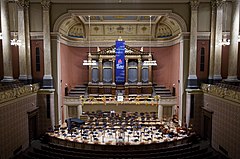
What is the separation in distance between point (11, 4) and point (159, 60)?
11515mm

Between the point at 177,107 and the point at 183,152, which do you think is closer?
the point at 183,152

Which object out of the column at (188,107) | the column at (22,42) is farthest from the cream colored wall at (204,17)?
the column at (22,42)

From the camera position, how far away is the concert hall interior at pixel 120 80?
36.6 feet

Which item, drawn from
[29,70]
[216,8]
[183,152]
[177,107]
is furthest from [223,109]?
[29,70]

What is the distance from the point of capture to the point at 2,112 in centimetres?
957

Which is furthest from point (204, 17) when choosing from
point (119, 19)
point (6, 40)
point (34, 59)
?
point (6, 40)

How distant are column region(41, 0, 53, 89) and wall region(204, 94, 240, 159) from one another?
9.53 meters

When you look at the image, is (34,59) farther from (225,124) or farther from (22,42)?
(225,124)

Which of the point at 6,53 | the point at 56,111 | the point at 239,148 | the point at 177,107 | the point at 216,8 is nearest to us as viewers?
the point at 239,148

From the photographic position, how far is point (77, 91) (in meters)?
17.7

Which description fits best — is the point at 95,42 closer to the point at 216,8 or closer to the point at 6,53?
the point at 6,53

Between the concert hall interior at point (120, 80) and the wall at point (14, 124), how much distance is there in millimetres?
47

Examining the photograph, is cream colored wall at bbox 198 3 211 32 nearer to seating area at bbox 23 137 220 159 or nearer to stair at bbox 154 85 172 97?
stair at bbox 154 85 172 97

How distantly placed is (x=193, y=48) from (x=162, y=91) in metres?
4.81
